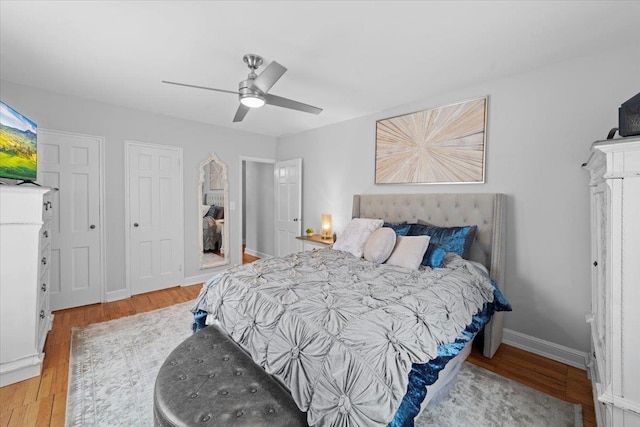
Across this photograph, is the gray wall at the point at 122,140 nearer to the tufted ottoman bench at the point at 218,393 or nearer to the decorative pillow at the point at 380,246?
the decorative pillow at the point at 380,246

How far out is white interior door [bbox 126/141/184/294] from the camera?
3.85 m

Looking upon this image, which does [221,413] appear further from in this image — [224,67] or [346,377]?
[224,67]

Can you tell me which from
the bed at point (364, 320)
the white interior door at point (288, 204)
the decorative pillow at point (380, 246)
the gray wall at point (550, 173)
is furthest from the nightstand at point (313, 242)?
the gray wall at point (550, 173)

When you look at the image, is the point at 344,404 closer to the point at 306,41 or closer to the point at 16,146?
the point at 306,41

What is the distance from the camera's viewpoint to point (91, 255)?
11.6ft

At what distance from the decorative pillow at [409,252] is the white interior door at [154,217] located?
3.34m

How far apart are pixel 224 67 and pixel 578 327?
383 centimetres

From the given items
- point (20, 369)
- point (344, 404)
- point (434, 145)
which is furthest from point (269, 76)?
point (20, 369)

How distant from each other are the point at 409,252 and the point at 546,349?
152cm

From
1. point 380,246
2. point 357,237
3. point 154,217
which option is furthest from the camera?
point 154,217

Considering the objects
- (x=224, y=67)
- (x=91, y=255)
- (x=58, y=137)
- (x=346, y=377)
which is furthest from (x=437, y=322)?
(x=58, y=137)

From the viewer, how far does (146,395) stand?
1.95 m

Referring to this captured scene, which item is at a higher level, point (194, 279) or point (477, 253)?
point (477, 253)

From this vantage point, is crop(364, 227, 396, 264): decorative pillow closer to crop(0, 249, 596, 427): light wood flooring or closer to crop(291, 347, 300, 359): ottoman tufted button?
crop(0, 249, 596, 427): light wood flooring
